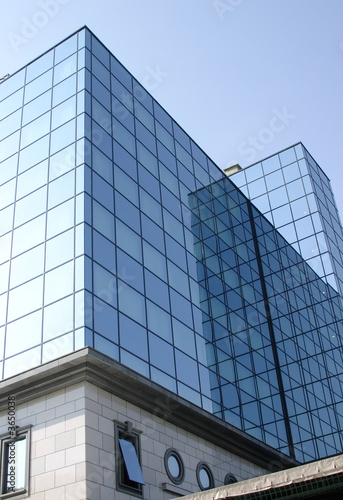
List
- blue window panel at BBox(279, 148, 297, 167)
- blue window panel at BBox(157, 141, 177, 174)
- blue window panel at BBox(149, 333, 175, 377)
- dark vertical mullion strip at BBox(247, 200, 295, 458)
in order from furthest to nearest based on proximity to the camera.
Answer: blue window panel at BBox(279, 148, 297, 167) → dark vertical mullion strip at BBox(247, 200, 295, 458) → blue window panel at BBox(157, 141, 177, 174) → blue window panel at BBox(149, 333, 175, 377)

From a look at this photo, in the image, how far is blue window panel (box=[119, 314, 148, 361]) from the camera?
78.9 ft

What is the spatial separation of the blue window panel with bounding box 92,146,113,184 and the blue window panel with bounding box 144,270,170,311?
4.60 meters

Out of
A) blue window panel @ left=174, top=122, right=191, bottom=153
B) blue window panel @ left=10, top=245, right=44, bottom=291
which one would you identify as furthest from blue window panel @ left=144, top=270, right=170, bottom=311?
blue window panel @ left=174, top=122, right=191, bottom=153

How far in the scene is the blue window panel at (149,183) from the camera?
1199 inches

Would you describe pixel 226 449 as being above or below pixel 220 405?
below

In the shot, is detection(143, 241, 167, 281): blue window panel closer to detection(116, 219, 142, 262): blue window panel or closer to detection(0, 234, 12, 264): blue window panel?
detection(116, 219, 142, 262): blue window panel

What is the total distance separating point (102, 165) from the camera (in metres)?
27.3

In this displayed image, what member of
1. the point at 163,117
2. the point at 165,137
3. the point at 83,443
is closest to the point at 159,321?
the point at 83,443

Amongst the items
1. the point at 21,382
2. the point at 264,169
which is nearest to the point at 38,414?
the point at 21,382

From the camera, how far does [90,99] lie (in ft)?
93.1

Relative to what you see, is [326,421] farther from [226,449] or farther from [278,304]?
[226,449]

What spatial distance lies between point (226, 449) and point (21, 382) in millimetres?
10906

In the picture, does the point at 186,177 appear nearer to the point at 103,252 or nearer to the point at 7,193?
the point at 7,193

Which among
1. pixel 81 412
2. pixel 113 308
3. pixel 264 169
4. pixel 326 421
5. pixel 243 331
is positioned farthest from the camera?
pixel 264 169
